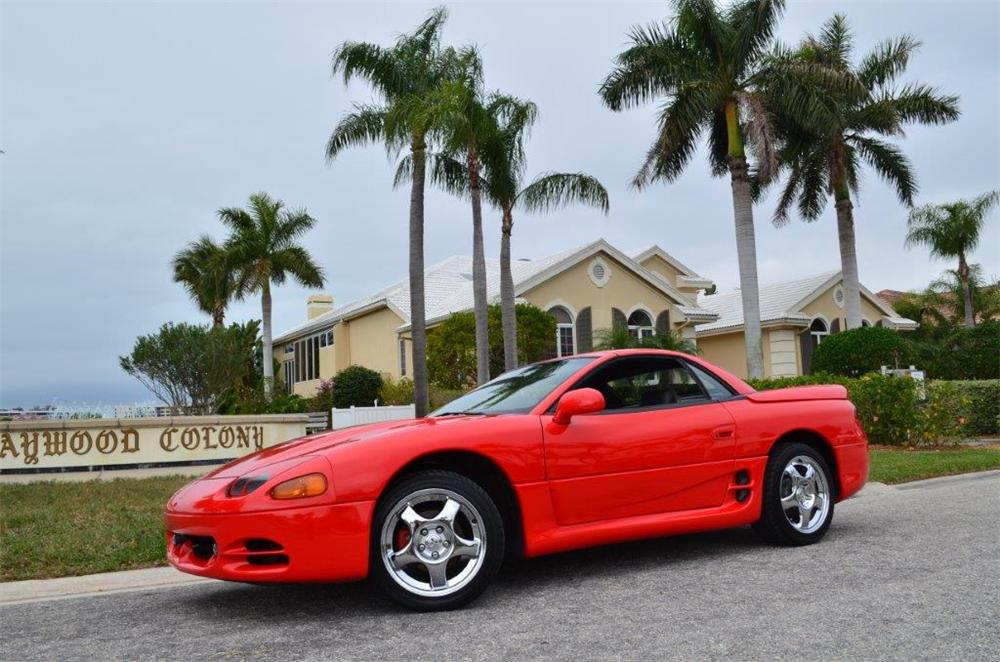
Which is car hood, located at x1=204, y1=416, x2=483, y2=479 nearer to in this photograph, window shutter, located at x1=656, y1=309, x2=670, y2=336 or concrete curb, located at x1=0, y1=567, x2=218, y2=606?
concrete curb, located at x1=0, y1=567, x2=218, y2=606

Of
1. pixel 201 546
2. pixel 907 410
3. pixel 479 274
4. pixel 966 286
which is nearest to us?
pixel 201 546

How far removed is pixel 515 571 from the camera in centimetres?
561

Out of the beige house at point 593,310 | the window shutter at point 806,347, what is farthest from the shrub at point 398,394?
the window shutter at point 806,347

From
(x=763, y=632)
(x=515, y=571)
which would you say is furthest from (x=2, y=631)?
(x=763, y=632)

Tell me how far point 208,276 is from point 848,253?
24.0 m

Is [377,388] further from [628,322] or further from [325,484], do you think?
[325,484]

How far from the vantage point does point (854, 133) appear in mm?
27031

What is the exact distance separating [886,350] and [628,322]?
8.41 metres

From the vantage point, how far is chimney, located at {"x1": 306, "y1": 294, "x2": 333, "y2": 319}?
42250mm

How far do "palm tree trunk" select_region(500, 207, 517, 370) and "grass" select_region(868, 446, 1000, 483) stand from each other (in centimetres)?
932

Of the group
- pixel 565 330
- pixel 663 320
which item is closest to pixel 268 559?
pixel 565 330

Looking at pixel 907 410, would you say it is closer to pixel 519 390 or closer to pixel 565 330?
pixel 519 390

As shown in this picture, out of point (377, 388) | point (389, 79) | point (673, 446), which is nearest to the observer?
point (673, 446)

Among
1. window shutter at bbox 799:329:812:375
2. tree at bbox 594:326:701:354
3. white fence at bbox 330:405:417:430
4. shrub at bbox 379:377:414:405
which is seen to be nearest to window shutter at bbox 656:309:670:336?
tree at bbox 594:326:701:354
